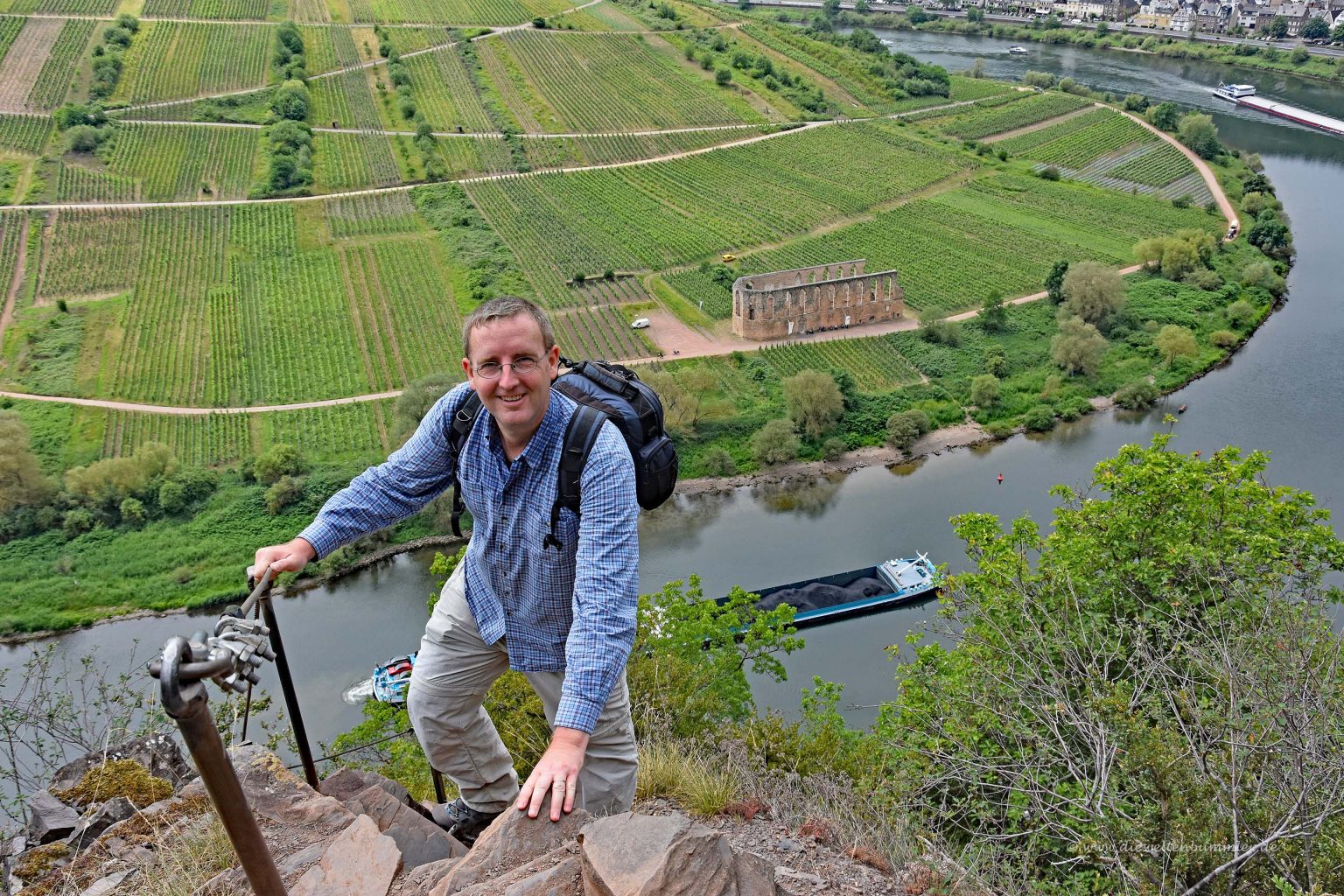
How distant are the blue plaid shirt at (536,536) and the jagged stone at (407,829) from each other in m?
1.40

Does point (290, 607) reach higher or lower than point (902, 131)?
lower

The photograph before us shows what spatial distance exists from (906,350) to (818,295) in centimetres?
398

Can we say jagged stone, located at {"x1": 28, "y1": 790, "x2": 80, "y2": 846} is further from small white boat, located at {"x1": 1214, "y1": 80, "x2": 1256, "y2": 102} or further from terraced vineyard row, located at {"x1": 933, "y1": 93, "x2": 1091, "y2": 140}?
small white boat, located at {"x1": 1214, "y1": 80, "x2": 1256, "y2": 102}

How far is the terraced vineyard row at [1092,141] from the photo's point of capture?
6228 cm

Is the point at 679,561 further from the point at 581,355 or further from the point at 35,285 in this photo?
the point at 35,285

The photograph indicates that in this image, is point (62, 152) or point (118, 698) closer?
point (118, 698)

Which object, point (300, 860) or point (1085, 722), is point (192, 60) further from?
point (300, 860)

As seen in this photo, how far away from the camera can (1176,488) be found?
14148 millimetres

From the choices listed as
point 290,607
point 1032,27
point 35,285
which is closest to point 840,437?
point 290,607

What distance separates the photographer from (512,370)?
4.79 meters

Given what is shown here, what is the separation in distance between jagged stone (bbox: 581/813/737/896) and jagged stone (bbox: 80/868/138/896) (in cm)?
267

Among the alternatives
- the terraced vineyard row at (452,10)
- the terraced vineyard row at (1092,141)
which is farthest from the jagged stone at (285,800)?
the terraced vineyard row at (452,10)

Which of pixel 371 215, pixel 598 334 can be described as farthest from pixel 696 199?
pixel 598 334

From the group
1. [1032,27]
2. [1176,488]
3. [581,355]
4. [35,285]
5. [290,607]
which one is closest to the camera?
[1176,488]
